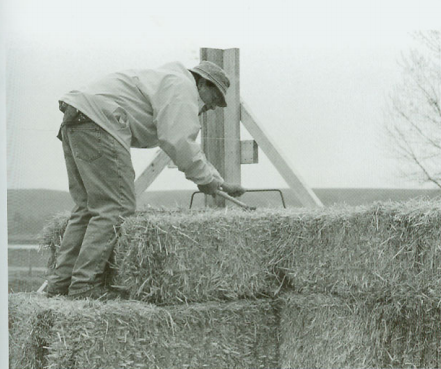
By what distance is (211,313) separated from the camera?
159 inches

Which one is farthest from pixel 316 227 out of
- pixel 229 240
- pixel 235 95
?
pixel 235 95

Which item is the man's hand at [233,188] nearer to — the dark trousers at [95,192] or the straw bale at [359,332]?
the straw bale at [359,332]

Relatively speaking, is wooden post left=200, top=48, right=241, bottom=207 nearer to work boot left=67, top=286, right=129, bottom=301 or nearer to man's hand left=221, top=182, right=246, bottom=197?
man's hand left=221, top=182, right=246, bottom=197

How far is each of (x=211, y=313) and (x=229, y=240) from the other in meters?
0.43

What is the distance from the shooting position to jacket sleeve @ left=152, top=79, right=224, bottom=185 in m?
4.00

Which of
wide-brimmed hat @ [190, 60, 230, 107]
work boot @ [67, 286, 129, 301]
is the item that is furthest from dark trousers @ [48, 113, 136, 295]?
wide-brimmed hat @ [190, 60, 230, 107]

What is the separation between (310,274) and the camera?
428 cm

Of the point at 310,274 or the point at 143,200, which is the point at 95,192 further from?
the point at 143,200

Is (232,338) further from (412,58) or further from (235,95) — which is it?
(412,58)

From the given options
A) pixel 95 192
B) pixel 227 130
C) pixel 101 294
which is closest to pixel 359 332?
pixel 101 294

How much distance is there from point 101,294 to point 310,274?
1.26m

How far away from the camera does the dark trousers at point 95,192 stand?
150 inches

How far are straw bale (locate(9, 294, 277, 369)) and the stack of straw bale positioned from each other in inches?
0.9

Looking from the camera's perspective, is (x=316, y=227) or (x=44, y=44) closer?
(x=44, y=44)
